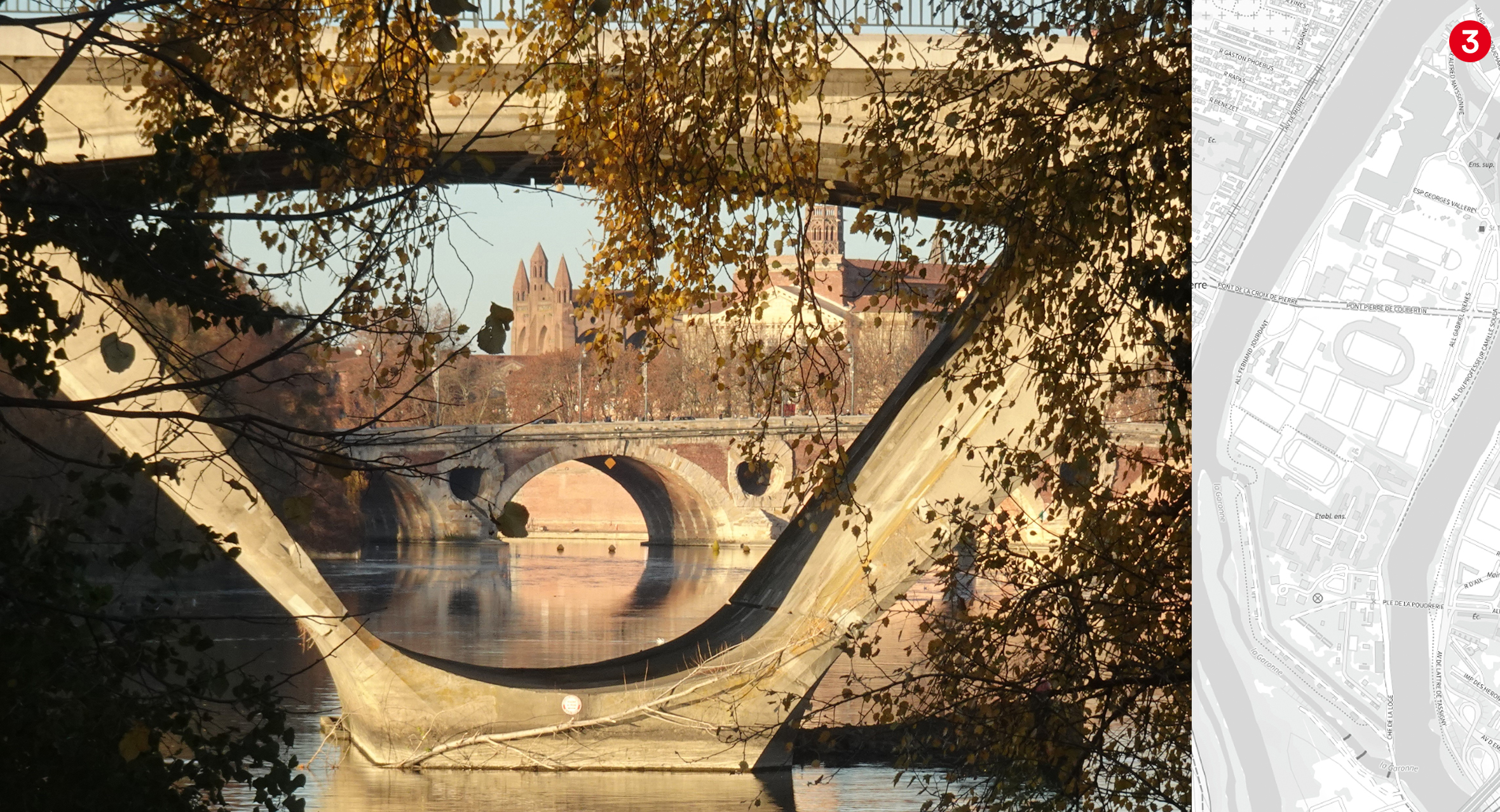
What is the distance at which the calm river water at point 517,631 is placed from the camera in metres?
10.4

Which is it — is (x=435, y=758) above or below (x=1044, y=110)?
below

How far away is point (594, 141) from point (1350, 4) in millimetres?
3100

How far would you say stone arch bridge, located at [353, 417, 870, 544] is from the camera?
42156mm

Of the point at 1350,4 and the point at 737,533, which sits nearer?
the point at 1350,4

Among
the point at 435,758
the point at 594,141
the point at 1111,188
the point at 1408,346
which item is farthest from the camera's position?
the point at 435,758

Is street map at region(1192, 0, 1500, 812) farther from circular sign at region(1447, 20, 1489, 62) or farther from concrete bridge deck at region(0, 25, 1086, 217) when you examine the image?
concrete bridge deck at region(0, 25, 1086, 217)

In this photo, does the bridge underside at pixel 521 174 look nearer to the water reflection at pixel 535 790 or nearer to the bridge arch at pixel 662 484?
the water reflection at pixel 535 790

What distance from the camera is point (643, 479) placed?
154 feet

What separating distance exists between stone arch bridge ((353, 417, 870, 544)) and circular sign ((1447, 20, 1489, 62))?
35792 mm

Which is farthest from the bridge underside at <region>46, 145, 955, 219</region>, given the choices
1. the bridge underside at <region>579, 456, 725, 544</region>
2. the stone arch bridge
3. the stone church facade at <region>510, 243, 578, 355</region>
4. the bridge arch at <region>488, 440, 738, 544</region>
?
the stone church facade at <region>510, 243, 578, 355</region>

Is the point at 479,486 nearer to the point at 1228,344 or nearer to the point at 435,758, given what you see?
the point at 435,758

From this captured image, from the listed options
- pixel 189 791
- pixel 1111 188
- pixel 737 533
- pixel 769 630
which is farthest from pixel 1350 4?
pixel 737 533

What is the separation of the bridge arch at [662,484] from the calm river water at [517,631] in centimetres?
87

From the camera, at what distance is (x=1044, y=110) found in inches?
200
